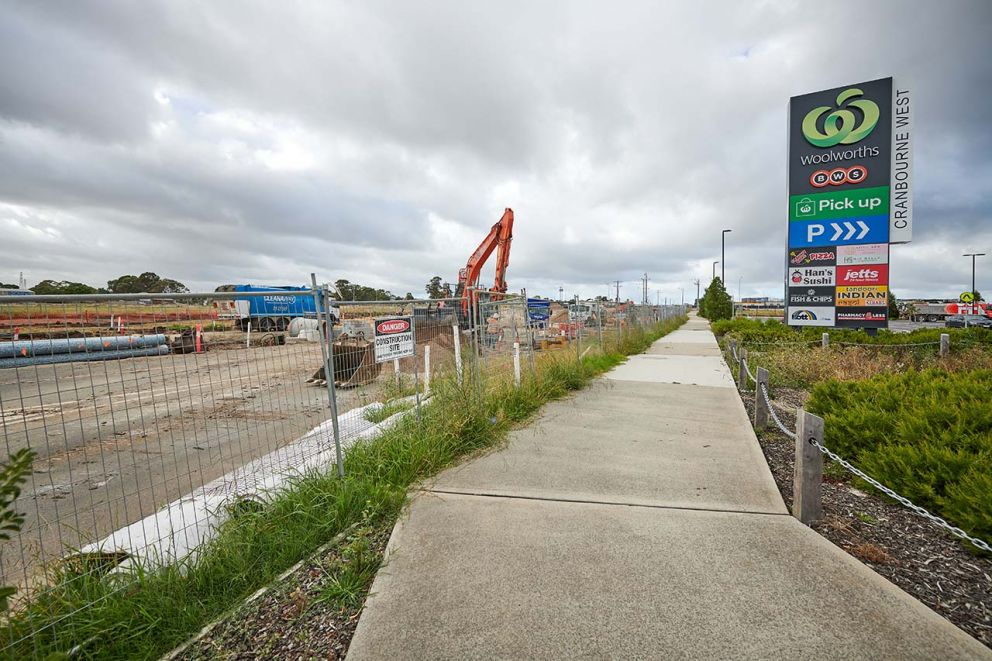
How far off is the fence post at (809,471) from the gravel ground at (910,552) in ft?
0.37

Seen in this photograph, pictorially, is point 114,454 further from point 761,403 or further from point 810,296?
point 810,296

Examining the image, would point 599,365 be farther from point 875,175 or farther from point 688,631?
point 875,175

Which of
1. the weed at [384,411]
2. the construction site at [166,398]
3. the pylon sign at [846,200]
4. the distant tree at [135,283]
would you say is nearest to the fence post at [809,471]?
the construction site at [166,398]

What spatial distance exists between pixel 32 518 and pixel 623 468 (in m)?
5.49

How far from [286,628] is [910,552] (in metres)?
3.93

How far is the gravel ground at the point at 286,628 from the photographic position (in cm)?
230

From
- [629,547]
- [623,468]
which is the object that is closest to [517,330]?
[623,468]

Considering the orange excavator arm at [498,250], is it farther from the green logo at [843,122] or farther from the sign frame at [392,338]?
the sign frame at [392,338]

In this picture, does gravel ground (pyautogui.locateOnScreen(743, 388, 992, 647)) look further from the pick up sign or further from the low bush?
the pick up sign

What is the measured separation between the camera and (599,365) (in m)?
10.7

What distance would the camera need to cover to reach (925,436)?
153 inches

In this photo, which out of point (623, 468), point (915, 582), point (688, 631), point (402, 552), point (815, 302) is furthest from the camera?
point (815, 302)

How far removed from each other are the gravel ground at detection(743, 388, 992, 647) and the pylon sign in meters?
12.9

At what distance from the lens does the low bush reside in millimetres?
3188
